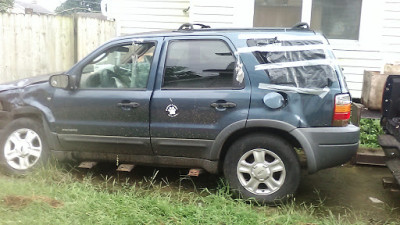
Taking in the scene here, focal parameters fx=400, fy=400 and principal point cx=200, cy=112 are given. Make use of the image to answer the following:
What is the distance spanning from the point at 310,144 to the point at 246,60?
3.51ft

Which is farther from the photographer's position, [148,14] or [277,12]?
[148,14]

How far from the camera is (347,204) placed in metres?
4.34

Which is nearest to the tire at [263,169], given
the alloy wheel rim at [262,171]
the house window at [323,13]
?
the alloy wheel rim at [262,171]

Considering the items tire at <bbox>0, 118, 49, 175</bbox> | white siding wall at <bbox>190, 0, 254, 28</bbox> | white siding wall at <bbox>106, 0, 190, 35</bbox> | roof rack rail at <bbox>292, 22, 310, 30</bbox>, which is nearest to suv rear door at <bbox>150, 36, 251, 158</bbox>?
roof rack rail at <bbox>292, 22, 310, 30</bbox>

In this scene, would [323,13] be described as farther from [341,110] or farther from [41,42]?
[41,42]

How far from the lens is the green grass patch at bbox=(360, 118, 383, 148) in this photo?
6.18m

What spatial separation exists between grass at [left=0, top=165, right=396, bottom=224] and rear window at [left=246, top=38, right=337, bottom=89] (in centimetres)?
125

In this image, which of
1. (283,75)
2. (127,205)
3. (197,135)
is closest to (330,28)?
→ (283,75)

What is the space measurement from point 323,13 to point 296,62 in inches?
159

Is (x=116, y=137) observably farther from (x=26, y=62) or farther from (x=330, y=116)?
(x=26, y=62)

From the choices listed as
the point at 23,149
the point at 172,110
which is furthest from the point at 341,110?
the point at 23,149

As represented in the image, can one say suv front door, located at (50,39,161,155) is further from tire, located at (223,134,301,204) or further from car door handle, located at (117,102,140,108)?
tire, located at (223,134,301,204)

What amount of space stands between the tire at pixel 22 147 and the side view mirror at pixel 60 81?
565mm

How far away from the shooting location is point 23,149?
15.6 feet
